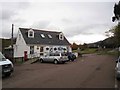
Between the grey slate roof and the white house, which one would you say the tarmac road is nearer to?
the white house

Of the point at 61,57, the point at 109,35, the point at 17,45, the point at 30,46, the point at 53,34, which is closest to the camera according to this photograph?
the point at 61,57

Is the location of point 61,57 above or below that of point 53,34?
below

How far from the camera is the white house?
154ft

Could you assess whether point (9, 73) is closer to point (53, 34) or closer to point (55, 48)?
point (55, 48)

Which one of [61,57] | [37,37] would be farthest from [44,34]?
[61,57]

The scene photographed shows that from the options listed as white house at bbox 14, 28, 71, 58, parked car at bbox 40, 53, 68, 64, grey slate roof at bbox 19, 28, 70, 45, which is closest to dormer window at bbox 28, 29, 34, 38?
white house at bbox 14, 28, 71, 58

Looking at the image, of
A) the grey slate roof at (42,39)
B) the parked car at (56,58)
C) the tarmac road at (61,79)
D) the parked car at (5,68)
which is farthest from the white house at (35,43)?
the parked car at (5,68)

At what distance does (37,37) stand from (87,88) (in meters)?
38.4

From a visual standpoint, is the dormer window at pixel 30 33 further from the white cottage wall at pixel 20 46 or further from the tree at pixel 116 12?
the tree at pixel 116 12

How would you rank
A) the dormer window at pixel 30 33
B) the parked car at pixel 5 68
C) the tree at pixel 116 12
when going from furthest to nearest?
the tree at pixel 116 12, the dormer window at pixel 30 33, the parked car at pixel 5 68

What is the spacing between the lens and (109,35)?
70.5m

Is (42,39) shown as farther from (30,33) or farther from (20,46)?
(20,46)

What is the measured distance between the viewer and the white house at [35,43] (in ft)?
154

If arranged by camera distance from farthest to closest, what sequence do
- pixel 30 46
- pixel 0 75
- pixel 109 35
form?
pixel 109 35 < pixel 30 46 < pixel 0 75
